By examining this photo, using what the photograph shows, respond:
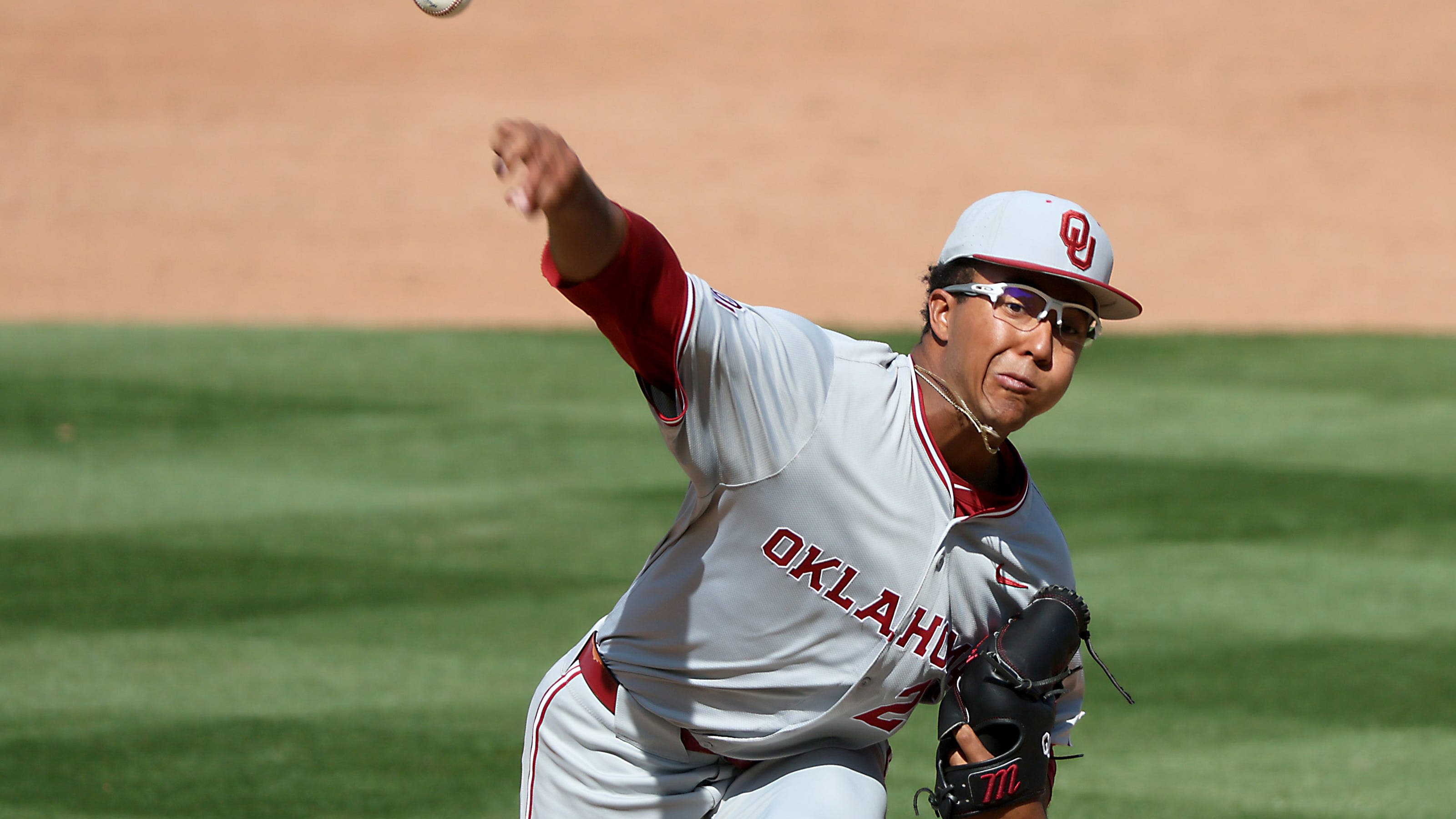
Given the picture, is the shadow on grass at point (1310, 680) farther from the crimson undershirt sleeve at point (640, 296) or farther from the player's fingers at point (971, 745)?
the crimson undershirt sleeve at point (640, 296)

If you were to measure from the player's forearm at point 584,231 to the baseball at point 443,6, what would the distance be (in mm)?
519

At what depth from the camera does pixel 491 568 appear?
27.1 feet

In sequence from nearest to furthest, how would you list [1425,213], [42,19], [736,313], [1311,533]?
[736,313], [1311,533], [1425,213], [42,19]

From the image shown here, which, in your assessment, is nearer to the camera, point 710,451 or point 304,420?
point 710,451

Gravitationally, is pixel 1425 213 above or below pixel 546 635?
below

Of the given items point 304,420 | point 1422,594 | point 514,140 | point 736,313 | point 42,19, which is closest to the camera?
point 514,140

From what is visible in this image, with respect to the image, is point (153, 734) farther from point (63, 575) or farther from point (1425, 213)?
point (1425, 213)

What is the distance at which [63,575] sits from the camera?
Answer: 26.2 ft

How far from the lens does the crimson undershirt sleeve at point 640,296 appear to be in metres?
3.02

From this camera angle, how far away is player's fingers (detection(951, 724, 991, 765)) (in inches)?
148

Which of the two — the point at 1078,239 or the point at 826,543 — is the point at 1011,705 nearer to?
the point at 826,543

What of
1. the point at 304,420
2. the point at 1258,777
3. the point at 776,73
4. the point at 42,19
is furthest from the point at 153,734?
the point at 42,19

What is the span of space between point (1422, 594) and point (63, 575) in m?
5.88

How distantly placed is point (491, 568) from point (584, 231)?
5490mm
